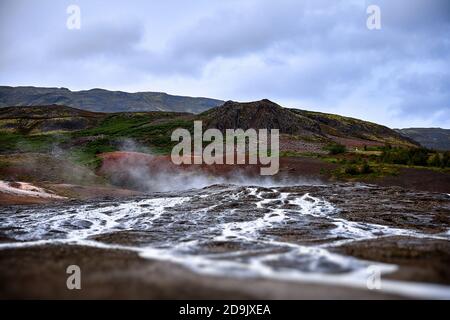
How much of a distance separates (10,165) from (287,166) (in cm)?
2546

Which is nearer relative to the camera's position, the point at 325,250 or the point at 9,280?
the point at 9,280

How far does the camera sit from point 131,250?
10.3 meters

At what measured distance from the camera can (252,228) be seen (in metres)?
14.6

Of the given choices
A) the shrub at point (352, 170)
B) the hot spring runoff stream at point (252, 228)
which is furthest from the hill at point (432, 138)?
Answer: the hot spring runoff stream at point (252, 228)

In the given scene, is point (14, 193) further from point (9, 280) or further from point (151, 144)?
point (151, 144)

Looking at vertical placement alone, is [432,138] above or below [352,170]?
above

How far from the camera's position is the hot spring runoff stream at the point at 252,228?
8109mm

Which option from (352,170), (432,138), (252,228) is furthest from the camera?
(432,138)

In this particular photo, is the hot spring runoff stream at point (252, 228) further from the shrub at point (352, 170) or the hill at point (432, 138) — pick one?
the hill at point (432, 138)

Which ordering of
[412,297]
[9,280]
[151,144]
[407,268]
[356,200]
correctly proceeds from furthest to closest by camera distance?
[151,144], [356,200], [407,268], [9,280], [412,297]

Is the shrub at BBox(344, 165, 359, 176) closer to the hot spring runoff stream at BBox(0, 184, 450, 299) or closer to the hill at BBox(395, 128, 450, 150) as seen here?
the hot spring runoff stream at BBox(0, 184, 450, 299)

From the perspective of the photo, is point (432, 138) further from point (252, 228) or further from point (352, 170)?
point (252, 228)

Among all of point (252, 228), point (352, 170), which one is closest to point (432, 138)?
point (352, 170)

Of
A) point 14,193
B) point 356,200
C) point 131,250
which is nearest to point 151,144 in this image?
point 14,193
